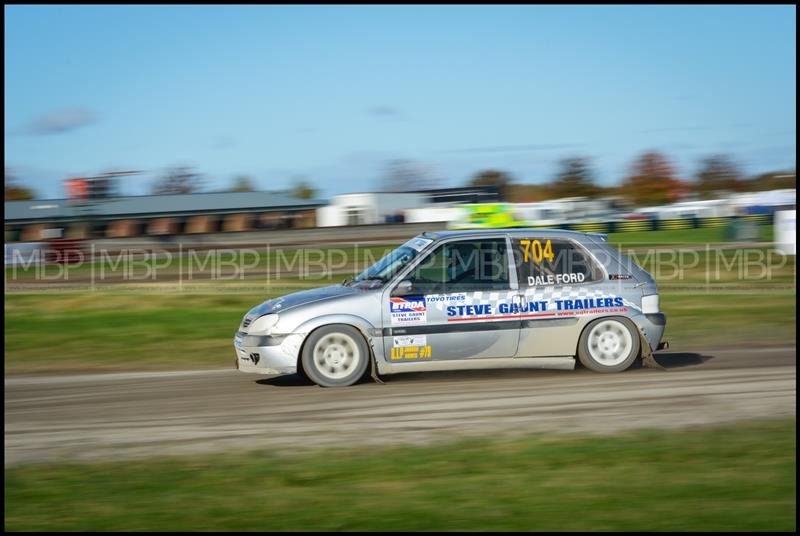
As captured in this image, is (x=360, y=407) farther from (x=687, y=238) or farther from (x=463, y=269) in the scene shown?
(x=687, y=238)

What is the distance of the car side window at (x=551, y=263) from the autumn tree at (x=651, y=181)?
92578 mm

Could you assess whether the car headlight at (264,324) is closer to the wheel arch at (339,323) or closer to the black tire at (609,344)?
the wheel arch at (339,323)

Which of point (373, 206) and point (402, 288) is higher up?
point (373, 206)

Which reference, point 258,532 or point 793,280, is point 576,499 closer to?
point 258,532

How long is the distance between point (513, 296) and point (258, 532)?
4.96m

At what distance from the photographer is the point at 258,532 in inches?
183

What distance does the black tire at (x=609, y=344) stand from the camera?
30.3ft

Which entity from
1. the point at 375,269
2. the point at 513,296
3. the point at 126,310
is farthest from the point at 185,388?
the point at 126,310

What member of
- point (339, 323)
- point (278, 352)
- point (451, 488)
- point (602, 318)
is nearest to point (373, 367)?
point (339, 323)

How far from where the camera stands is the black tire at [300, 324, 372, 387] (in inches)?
348

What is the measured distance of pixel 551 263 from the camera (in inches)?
368

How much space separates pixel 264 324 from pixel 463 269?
2100 mm

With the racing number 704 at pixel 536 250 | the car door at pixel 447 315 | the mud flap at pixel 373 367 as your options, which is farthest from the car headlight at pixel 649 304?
the mud flap at pixel 373 367

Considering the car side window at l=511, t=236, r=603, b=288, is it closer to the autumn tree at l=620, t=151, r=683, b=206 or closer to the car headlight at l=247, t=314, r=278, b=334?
the car headlight at l=247, t=314, r=278, b=334
